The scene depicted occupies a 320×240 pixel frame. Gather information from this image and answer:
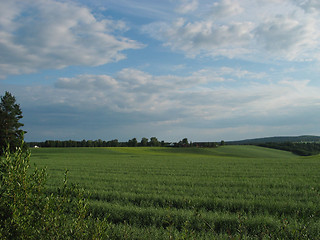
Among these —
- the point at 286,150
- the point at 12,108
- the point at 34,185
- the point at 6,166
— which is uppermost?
the point at 12,108

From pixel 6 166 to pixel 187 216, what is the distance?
17.7 feet

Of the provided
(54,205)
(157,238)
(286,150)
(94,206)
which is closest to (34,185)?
(54,205)

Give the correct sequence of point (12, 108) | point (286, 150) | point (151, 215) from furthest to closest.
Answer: point (286, 150) → point (12, 108) → point (151, 215)

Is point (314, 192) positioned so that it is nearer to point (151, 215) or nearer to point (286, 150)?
point (151, 215)

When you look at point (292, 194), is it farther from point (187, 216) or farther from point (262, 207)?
point (187, 216)

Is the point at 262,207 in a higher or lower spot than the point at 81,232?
lower

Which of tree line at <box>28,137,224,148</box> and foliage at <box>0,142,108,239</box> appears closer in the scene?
foliage at <box>0,142,108,239</box>

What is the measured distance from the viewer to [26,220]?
3.68m

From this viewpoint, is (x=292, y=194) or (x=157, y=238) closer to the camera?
(x=157, y=238)

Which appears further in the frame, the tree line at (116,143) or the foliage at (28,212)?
the tree line at (116,143)

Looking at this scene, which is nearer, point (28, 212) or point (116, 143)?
point (28, 212)

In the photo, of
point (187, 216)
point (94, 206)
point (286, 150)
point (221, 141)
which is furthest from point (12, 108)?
point (286, 150)

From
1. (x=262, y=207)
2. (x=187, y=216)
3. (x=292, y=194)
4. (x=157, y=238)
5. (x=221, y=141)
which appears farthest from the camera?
(x=221, y=141)

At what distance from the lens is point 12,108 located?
51.3 meters
